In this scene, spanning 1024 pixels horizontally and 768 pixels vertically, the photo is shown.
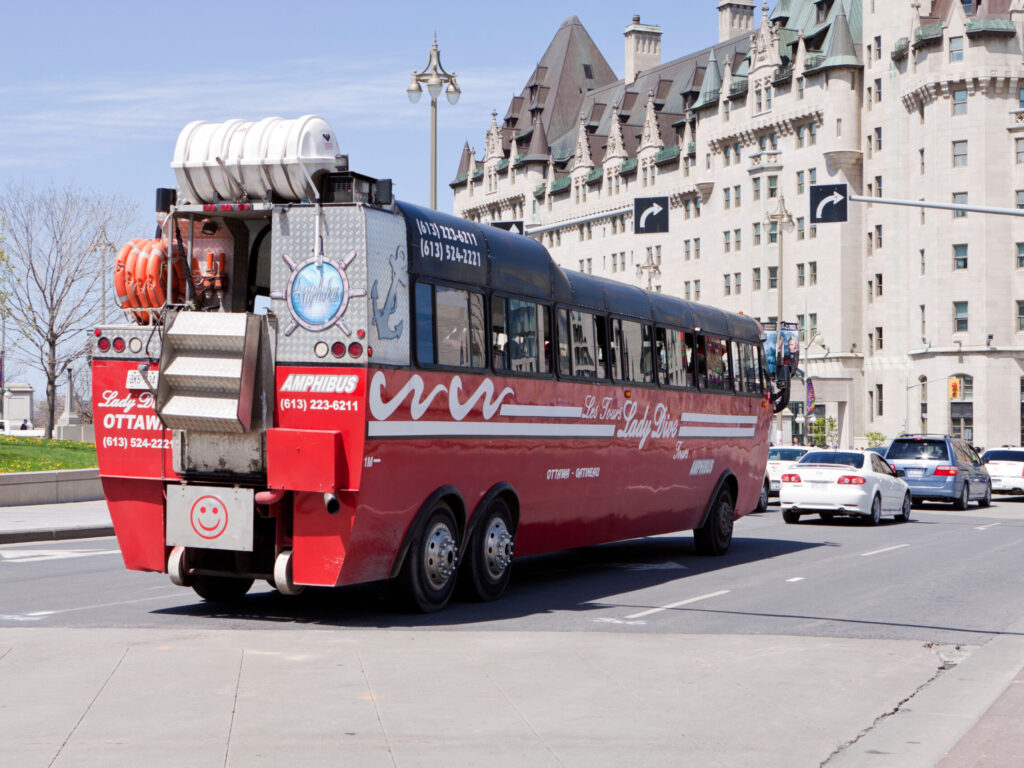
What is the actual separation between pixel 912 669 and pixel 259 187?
6.45 m

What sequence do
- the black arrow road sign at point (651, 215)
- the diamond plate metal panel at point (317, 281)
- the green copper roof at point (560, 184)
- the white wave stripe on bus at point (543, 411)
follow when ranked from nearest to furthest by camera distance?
the diamond plate metal panel at point (317, 281) < the white wave stripe on bus at point (543, 411) < the black arrow road sign at point (651, 215) < the green copper roof at point (560, 184)

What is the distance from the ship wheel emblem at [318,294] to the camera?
38.4ft

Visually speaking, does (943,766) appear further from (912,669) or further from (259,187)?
(259,187)

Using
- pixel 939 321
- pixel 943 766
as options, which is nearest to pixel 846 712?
pixel 943 766

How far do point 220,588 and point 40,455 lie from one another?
23.1 metres

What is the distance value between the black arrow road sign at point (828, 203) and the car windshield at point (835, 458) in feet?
19.5

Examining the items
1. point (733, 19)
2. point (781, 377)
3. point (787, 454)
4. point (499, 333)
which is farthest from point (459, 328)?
point (733, 19)

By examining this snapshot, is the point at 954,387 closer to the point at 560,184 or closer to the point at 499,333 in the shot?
the point at 560,184

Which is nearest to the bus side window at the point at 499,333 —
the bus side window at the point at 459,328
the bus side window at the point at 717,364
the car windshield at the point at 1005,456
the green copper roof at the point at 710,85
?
the bus side window at the point at 459,328

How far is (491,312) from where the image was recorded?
13836mm

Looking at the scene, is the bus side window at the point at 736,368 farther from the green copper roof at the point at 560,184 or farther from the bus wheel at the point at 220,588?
the green copper roof at the point at 560,184

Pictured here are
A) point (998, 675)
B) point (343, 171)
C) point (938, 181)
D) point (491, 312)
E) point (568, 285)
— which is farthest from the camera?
point (938, 181)

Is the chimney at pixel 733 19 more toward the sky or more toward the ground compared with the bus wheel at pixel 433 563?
more toward the sky

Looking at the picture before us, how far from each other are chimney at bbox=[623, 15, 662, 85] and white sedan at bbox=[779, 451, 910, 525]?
101204 mm
